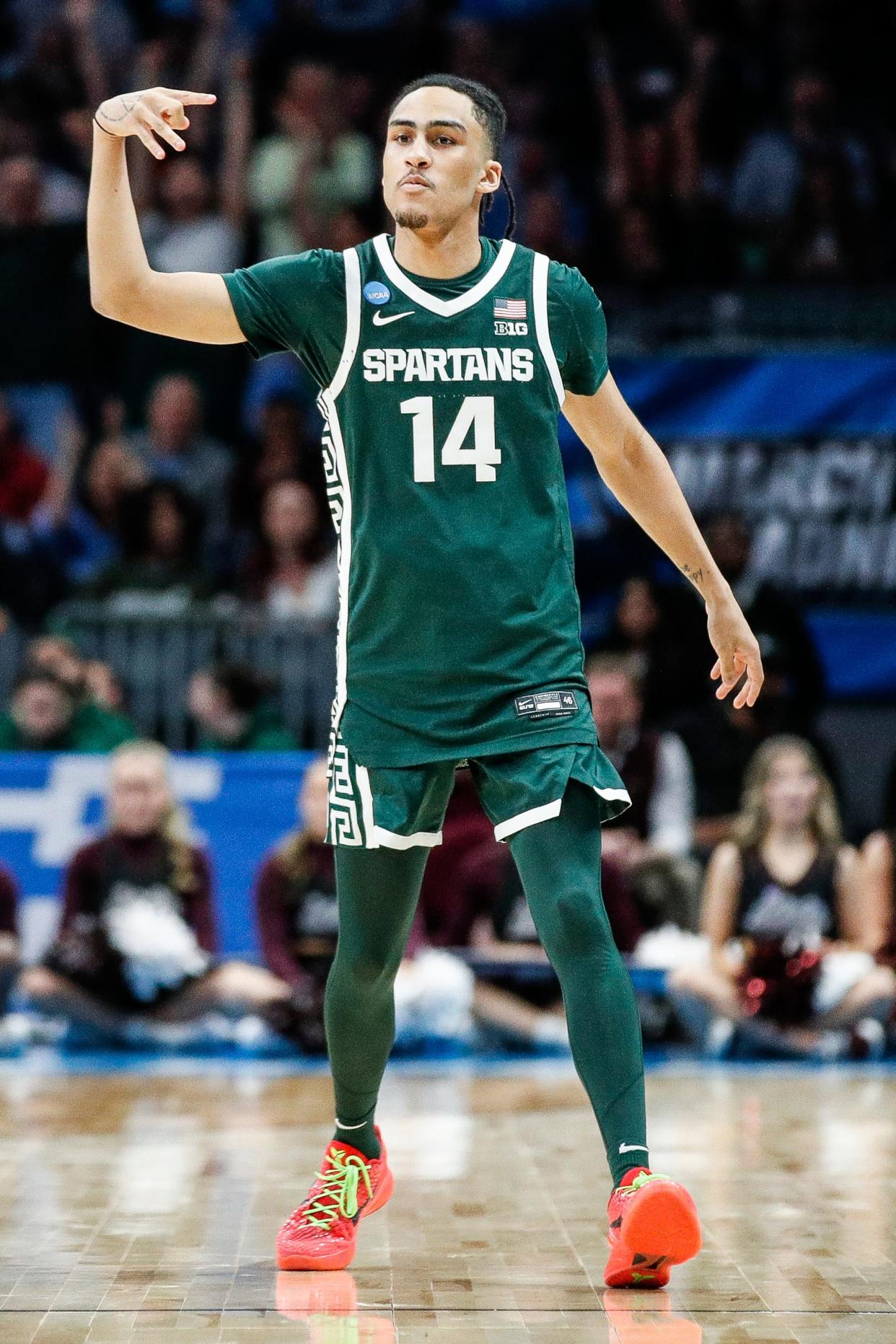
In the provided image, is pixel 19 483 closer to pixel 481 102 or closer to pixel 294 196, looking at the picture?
pixel 294 196

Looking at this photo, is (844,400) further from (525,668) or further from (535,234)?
(525,668)

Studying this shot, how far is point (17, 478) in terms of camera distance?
1070 centimetres

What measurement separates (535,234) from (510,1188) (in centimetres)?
723

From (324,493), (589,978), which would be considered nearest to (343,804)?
(589,978)

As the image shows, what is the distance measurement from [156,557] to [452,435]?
663cm

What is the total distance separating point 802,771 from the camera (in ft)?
25.3

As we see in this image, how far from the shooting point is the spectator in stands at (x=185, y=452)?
1048cm

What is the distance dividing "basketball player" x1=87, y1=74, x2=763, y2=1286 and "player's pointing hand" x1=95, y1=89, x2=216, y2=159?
101mm

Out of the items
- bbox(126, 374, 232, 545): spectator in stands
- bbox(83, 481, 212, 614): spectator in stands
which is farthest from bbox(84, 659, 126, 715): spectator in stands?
bbox(126, 374, 232, 545): spectator in stands

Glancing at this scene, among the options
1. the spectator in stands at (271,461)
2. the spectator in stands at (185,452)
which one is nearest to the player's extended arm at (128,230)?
the spectator in stands at (271,461)

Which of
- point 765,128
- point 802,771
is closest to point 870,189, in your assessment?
point 765,128

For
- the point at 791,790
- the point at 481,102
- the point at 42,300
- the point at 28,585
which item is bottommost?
the point at 791,790

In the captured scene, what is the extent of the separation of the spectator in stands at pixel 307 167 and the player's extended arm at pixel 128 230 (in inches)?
307

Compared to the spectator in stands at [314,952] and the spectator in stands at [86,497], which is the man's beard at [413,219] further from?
the spectator in stands at [86,497]
